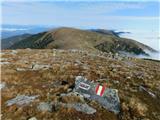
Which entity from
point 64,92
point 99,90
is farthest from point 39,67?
point 99,90

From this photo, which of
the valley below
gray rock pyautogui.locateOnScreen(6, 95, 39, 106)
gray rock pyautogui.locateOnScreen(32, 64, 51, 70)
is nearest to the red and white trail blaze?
the valley below

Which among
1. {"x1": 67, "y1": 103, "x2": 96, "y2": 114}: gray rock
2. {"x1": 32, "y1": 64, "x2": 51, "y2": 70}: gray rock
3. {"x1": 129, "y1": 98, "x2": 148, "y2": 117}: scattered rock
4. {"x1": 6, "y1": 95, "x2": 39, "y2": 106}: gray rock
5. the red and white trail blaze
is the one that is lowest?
{"x1": 129, "y1": 98, "x2": 148, "y2": 117}: scattered rock

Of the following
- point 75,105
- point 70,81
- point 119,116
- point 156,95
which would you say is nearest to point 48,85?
point 70,81

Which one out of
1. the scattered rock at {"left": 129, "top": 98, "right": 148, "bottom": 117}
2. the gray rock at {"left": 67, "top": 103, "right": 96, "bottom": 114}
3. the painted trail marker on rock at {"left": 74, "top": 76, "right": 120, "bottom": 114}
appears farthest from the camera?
the scattered rock at {"left": 129, "top": 98, "right": 148, "bottom": 117}

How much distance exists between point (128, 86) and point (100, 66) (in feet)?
21.4

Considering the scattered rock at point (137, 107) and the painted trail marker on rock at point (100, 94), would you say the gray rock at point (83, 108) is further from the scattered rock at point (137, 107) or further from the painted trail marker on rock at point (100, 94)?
the scattered rock at point (137, 107)

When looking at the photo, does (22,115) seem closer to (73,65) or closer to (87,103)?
(87,103)

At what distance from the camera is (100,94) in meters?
20.8

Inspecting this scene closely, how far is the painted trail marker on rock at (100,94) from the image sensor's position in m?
20.0

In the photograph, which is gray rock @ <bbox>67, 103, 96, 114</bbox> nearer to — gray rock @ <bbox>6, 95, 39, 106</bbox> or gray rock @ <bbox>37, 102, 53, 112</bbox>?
gray rock @ <bbox>37, 102, 53, 112</bbox>

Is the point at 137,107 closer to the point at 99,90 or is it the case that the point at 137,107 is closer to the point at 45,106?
the point at 99,90

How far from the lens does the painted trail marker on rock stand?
20047 mm

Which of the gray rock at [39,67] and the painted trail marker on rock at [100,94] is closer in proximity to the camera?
the painted trail marker on rock at [100,94]

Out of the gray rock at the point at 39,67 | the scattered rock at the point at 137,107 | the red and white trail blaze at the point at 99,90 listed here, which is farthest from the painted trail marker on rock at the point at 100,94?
Answer: the gray rock at the point at 39,67
